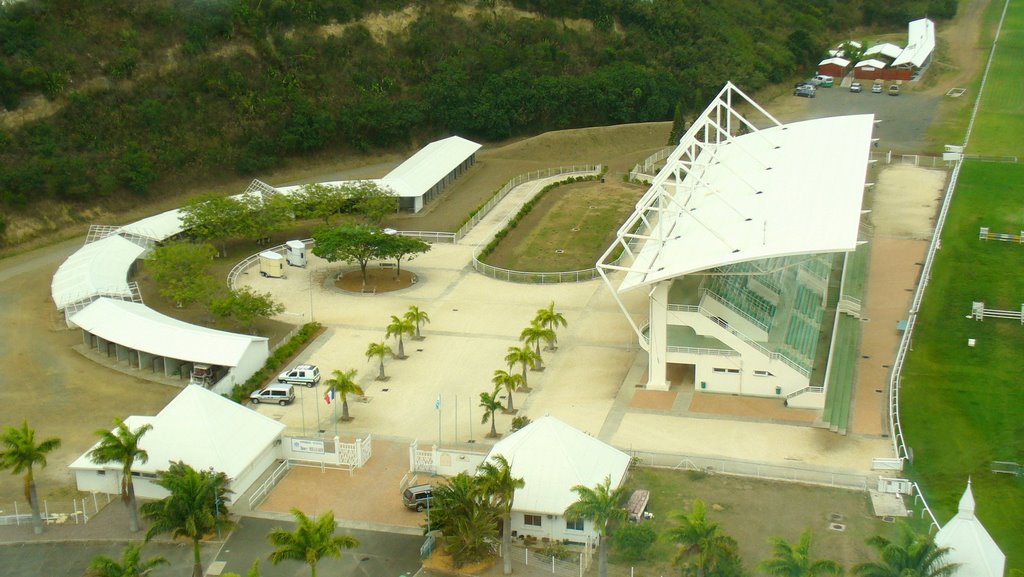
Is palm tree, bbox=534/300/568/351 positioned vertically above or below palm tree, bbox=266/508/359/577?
below

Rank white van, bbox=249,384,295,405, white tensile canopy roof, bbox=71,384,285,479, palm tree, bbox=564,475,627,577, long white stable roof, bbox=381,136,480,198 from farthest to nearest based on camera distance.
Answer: long white stable roof, bbox=381,136,480,198 < white van, bbox=249,384,295,405 < white tensile canopy roof, bbox=71,384,285,479 < palm tree, bbox=564,475,627,577

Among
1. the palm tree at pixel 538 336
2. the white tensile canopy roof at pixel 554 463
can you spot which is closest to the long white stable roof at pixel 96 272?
the palm tree at pixel 538 336

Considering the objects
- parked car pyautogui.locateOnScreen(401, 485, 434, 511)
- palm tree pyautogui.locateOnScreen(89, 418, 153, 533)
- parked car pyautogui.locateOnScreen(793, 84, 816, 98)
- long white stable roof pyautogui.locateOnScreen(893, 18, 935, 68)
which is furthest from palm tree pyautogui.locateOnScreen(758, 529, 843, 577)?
long white stable roof pyautogui.locateOnScreen(893, 18, 935, 68)

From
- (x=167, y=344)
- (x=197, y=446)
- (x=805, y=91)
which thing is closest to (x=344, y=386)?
(x=197, y=446)

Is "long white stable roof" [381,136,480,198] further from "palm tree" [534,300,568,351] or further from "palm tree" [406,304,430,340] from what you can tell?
"palm tree" [534,300,568,351]

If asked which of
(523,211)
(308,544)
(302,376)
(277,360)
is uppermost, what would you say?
(308,544)

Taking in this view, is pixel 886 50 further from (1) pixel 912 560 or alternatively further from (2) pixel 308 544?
(2) pixel 308 544
